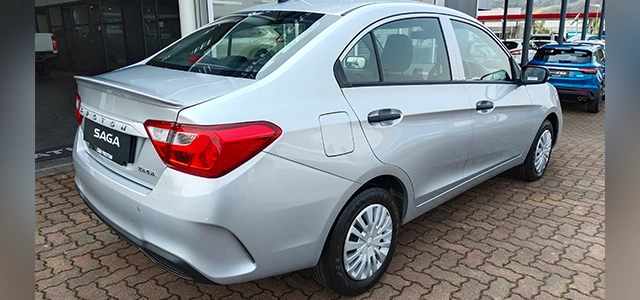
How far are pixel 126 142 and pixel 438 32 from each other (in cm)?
214

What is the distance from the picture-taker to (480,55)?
3523mm

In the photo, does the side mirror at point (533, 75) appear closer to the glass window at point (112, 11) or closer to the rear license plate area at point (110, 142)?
the rear license plate area at point (110, 142)

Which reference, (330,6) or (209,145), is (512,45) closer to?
(330,6)

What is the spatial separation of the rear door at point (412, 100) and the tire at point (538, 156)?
5.09 ft

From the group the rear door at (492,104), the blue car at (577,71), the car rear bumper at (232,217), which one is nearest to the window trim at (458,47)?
the rear door at (492,104)

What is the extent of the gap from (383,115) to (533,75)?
→ 211 centimetres

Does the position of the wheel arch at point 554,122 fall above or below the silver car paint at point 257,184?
below

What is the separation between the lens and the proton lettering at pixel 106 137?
209 centimetres

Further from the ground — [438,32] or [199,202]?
[438,32]

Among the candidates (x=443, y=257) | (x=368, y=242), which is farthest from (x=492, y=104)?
(x=368, y=242)
